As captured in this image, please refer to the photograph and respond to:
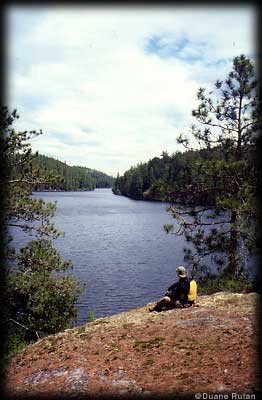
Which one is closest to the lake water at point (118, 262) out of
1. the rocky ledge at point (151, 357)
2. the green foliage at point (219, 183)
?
the green foliage at point (219, 183)

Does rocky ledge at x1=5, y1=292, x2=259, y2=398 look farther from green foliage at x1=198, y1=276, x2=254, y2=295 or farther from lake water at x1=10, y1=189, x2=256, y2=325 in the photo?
lake water at x1=10, y1=189, x2=256, y2=325

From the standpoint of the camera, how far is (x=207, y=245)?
48.0ft

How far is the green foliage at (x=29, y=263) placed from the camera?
1284 centimetres

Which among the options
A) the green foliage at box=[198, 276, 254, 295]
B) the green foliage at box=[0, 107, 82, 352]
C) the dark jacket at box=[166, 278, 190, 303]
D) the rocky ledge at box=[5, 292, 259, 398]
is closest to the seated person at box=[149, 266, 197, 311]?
the dark jacket at box=[166, 278, 190, 303]

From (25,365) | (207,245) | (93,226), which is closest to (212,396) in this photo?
(25,365)

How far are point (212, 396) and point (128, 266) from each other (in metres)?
30.5

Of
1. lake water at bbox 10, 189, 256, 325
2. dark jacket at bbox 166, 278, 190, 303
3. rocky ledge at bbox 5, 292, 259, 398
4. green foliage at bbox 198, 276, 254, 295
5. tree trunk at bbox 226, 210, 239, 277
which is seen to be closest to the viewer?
rocky ledge at bbox 5, 292, 259, 398

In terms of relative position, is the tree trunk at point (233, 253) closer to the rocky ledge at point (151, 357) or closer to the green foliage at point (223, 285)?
the green foliage at point (223, 285)

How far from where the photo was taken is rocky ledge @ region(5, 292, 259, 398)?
242 inches

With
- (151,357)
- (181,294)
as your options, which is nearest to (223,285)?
(181,294)

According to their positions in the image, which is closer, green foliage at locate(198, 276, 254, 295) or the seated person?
the seated person

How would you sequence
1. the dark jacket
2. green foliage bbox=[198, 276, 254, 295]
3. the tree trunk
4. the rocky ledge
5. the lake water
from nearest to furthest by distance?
the rocky ledge → the dark jacket → green foliage bbox=[198, 276, 254, 295] → the tree trunk → the lake water

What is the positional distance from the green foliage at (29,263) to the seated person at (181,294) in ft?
15.2

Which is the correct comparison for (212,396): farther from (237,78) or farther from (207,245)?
(237,78)
